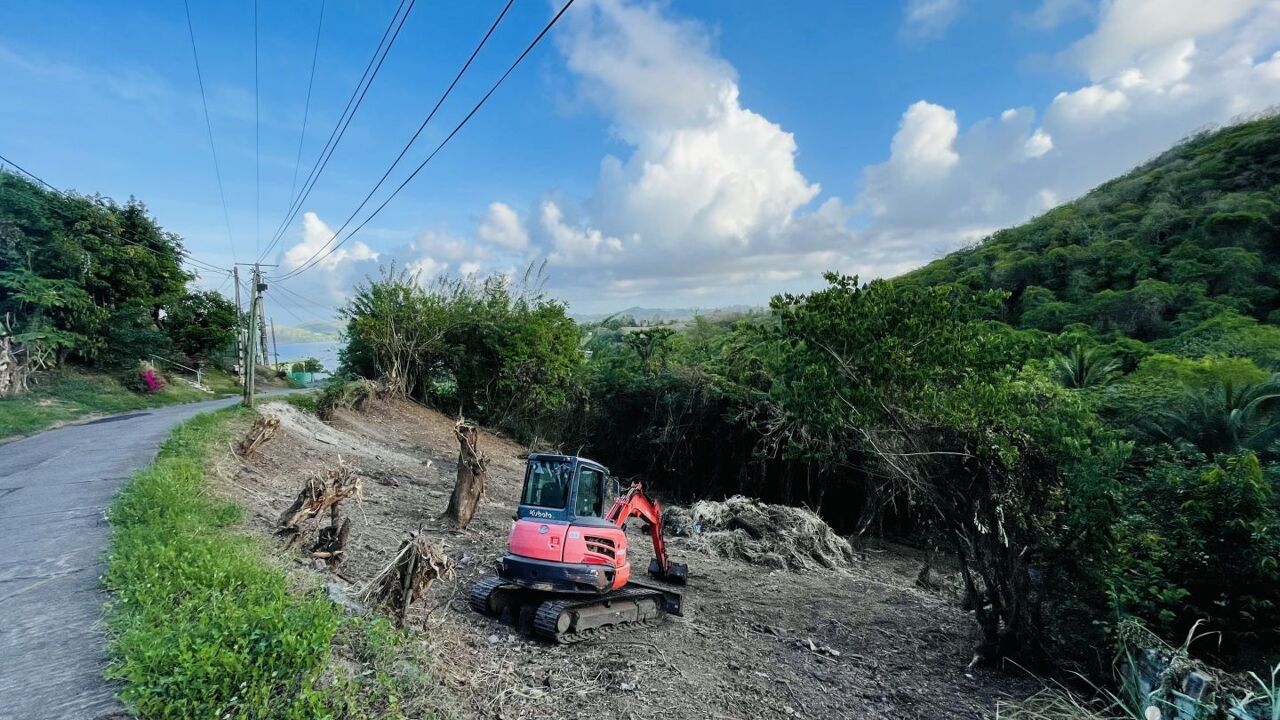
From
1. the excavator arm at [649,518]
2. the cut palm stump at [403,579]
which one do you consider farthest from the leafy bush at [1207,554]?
the cut palm stump at [403,579]

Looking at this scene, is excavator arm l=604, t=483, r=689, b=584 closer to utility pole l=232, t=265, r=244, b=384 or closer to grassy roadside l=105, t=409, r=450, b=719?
grassy roadside l=105, t=409, r=450, b=719

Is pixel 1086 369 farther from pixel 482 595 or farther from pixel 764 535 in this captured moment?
pixel 482 595

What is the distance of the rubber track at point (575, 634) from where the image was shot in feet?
23.0

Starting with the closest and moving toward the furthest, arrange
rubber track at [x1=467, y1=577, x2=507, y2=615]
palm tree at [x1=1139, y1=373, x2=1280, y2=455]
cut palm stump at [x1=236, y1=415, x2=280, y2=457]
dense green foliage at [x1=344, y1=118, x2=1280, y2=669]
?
dense green foliage at [x1=344, y1=118, x2=1280, y2=669] → rubber track at [x1=467, y1=577, x2=507, y2=615] → palm tree at [x1=1139, y1=373, x2=1280, y2=455] → cut palm stump at [x1=236, y1=415, x2=280, y2=457]

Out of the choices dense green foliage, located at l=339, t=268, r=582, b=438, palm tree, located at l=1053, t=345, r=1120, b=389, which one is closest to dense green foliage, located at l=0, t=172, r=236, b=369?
dense green foliage, located at l=339, t=268, r=582, b=438

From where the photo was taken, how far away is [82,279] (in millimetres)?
26688

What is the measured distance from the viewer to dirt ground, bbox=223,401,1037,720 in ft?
19.0

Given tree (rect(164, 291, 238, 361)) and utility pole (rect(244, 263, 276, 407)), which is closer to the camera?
utility pole (rect(244, 263, 276, 407))

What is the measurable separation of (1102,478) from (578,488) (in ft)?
19.1

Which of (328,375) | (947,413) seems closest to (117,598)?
(947,413)

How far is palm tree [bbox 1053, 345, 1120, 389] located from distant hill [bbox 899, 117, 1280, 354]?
11.9 feet

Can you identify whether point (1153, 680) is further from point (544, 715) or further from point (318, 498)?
point (318, 498)

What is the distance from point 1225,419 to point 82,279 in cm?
3845

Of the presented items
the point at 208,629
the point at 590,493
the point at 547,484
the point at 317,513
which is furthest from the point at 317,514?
the point at 208,629
